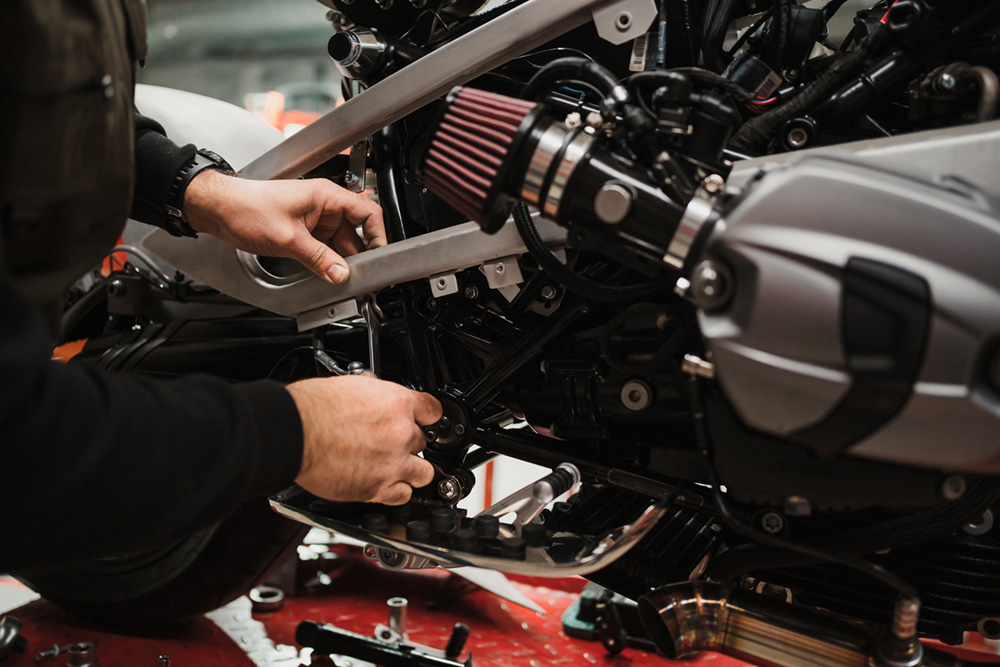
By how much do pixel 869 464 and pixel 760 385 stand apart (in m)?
0.13

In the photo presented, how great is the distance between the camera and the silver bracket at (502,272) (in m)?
0.80

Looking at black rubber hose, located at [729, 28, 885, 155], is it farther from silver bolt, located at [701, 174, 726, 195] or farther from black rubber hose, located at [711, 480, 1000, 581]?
black rubber hose, located at [711, 480, 1000, 581]

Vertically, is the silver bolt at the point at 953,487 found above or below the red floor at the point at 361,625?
above

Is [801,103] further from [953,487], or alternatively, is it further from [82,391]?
[82,391]

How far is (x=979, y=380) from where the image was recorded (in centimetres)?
47

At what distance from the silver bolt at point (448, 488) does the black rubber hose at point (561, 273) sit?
292mm

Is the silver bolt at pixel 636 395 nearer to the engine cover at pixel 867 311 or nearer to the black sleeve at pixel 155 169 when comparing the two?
the engine cover at pixel 867 311

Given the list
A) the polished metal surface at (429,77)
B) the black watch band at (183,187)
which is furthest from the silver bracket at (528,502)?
the black watch band at (183,187)

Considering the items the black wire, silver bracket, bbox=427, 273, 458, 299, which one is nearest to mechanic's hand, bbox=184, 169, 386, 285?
silver bracket, bbox=427, 273, 458, 299

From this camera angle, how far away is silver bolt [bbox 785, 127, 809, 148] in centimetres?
70

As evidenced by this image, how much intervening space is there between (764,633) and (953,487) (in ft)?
0.80

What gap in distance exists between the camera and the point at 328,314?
0.97 metres

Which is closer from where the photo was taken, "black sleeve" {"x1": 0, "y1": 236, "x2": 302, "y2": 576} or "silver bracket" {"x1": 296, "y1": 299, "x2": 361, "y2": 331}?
"black sleeve" {"x1": 0, "y1": 236, "x2": 302, "y2": 576}

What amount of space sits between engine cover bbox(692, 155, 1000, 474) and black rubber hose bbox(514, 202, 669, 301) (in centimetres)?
19
